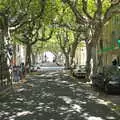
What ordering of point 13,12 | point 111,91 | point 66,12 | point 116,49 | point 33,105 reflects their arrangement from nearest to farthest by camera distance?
point 33,105
point 111,91
point 13,12
point 66,12
point 116,49

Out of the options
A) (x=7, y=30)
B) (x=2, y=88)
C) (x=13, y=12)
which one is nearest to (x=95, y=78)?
(x=2, y=88)

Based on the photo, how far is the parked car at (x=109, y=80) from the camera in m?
24.2

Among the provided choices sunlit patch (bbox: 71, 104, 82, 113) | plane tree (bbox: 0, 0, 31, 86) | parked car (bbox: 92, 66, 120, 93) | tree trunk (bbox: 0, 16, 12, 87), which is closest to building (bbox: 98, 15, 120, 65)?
plane tree (bbox: 0, 0, 31, 86)

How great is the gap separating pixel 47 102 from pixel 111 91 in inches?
264

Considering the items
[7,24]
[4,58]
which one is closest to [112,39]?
[7,24]

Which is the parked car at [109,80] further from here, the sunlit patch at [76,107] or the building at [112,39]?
the building at [112,39]

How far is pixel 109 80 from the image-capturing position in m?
24.5

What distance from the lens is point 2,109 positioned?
52.9 ft

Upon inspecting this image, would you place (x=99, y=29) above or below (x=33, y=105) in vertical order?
above

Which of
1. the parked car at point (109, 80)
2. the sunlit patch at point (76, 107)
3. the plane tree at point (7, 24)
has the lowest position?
the sunlit patch at point (76, 107)

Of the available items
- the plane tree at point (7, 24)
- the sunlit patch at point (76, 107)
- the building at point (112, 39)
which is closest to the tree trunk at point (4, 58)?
the plane tree at point (7, 24)

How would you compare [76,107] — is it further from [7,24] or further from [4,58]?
[7,24]

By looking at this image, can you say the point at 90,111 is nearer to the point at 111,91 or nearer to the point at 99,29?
the point at 111,91

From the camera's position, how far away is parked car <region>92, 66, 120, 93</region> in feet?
79.3
